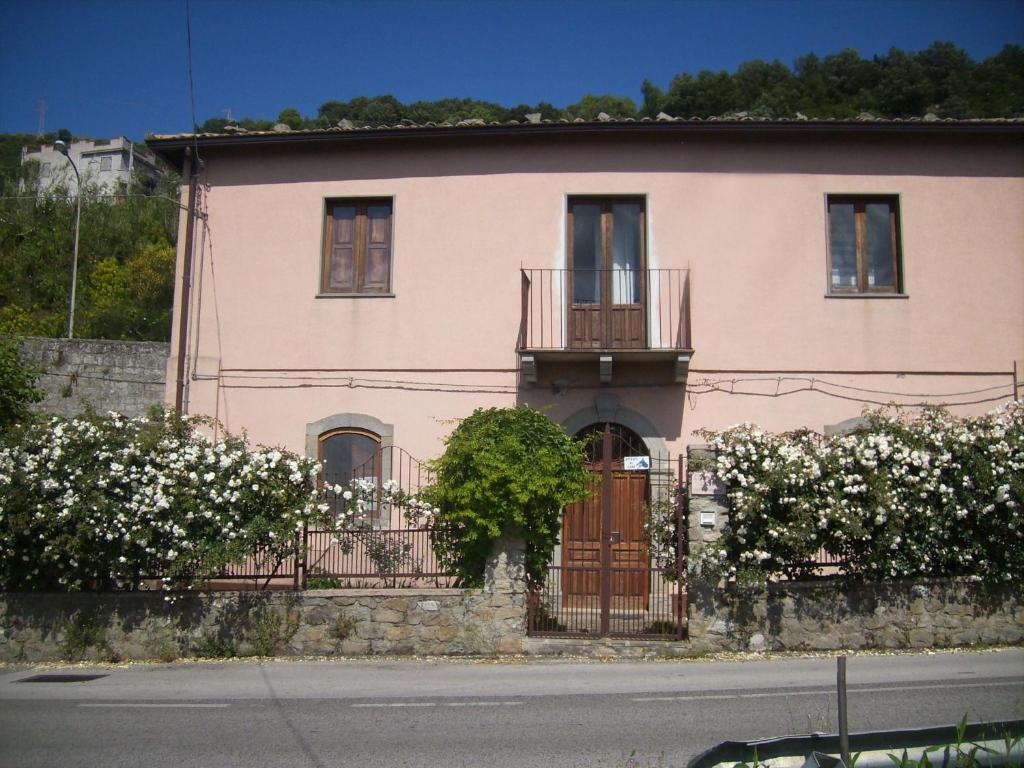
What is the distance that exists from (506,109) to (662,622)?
17210mm

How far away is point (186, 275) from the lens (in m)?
14.5

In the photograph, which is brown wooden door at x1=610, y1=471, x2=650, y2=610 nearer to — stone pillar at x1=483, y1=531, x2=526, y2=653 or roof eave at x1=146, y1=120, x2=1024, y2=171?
stone pillar at x1=483, y1=531, x2=526, y2=653

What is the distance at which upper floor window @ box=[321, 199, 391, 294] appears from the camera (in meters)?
14.3

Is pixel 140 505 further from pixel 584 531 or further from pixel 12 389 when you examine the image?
pixel 584 531

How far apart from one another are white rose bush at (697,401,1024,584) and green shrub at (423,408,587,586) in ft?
5.78

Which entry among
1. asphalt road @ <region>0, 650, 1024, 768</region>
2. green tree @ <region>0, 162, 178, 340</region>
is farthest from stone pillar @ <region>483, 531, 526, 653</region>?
green tree @ <region>0, 162, 178, 340</region>

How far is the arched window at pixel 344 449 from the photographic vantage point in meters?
13.8

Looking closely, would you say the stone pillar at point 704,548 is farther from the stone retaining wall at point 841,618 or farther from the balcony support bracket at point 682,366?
the balcony support bracket at point 682,366

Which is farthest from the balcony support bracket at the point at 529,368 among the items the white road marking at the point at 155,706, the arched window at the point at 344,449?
the white road marking at the point at 155,706

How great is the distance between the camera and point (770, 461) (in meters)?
10.2

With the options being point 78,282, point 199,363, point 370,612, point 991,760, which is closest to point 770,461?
point 370,612

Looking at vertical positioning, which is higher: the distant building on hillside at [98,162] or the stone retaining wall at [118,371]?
the distant building on hillside at [98,162]

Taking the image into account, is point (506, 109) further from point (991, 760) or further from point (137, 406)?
point (991, 760)

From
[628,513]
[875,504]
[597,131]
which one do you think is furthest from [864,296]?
[628,513]
